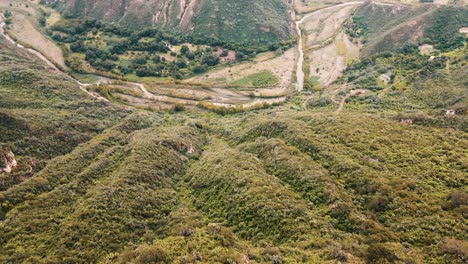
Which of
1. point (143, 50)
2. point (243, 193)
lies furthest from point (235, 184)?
point (143, 50)

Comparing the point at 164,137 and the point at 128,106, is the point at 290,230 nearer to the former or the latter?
the point at 164,137

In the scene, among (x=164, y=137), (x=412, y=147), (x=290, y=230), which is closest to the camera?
(x=290, y=230)

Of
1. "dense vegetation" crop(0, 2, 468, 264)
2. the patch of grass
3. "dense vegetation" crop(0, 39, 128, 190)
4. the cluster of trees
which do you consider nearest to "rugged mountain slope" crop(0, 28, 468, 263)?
"dense vegetation" crop(0, 2, 468, 264)

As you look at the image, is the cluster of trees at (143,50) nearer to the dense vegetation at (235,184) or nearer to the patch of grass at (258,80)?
the patch of grass at (258,80)

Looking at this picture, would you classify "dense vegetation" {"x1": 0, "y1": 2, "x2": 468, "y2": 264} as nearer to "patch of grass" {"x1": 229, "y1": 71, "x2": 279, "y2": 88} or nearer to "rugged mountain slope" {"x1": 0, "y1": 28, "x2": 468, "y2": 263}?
"rugged mountain slope" {"x1": 0, "y1": 28, "x2": 468, "y2": 263}

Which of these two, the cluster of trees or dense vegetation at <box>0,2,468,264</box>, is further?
the cluster of trees

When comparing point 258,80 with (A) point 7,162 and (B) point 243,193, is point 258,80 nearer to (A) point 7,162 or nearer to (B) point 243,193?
(B) point 243,193

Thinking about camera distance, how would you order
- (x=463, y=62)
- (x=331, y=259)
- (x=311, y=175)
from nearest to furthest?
(x=331, y=259) → (x=311, y=175) → (x=463, y=62)

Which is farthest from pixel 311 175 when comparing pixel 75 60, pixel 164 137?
pixel 75 60
